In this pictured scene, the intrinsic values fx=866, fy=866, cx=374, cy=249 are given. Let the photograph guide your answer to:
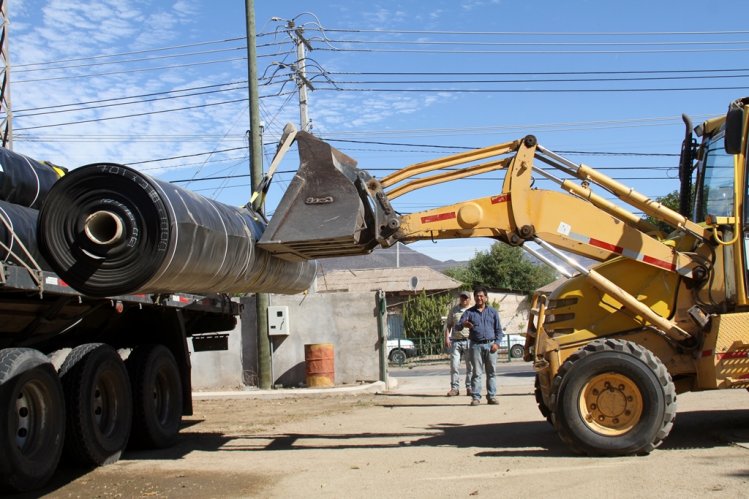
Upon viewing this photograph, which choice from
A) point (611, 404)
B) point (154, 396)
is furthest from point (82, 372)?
point (611, 404)

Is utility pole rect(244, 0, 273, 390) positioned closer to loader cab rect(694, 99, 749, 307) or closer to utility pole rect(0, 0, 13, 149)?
utility pole rect(0, 0, 13, 149)

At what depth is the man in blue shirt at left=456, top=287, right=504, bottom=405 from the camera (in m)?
13.5

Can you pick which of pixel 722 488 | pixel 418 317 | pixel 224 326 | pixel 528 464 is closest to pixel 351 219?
pixel 528 464

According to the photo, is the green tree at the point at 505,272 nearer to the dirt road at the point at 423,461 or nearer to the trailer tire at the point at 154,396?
the dirt road at the point at 423,461

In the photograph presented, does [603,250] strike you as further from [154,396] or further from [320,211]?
[154,396]

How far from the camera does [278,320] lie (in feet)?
61.2

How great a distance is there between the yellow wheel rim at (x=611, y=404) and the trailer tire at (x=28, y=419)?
4679 mm

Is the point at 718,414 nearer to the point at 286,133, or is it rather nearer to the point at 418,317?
the point at 286,133

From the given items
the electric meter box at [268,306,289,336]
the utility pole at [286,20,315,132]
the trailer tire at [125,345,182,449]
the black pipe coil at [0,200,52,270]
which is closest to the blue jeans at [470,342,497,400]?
the trailer tire at [125,345,182,449]

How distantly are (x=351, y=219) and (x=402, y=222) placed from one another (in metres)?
0.79

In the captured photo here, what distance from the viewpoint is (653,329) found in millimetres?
8492

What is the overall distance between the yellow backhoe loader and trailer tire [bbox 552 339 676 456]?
0.01m

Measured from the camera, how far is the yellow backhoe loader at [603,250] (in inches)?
312

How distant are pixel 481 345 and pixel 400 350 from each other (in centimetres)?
1921
